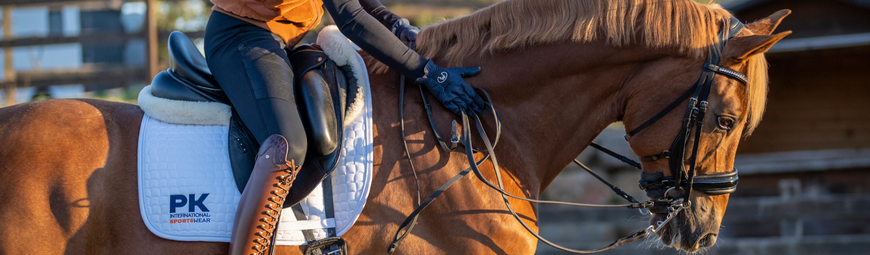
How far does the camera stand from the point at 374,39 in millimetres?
2246

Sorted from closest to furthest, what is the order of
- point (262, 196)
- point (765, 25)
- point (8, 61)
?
point (262, 196)
point (765, 25)
point (8, 61)

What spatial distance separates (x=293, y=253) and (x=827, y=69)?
1264 centimetres

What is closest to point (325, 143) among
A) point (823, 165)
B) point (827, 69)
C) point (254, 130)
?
point (254, 130)

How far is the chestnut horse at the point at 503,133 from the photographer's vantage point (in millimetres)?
2096

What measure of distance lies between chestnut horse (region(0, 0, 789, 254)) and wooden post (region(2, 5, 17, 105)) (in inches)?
288

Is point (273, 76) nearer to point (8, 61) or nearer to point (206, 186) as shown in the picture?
point (206, 186)

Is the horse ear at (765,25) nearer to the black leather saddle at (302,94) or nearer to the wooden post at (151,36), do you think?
the black leather saddle at (302,94)

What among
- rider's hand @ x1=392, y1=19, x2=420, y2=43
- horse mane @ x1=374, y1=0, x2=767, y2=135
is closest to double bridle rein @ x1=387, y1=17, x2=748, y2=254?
horse mane @ x1=374, y1=0, x2=767, y2=135

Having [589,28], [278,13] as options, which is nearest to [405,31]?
[278,13]

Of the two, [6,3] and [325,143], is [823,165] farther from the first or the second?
Answer: [6,3]

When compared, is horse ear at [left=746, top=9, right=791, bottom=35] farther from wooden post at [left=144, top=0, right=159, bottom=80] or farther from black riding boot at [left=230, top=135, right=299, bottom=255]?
wooden post at [left=144, top=0, right=159, bottom=80]

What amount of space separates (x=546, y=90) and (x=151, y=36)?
6953mm

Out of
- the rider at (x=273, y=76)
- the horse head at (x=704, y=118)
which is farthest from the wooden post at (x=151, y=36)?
the horse head at (x=704, y=118)

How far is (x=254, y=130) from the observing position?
82.6 inches
